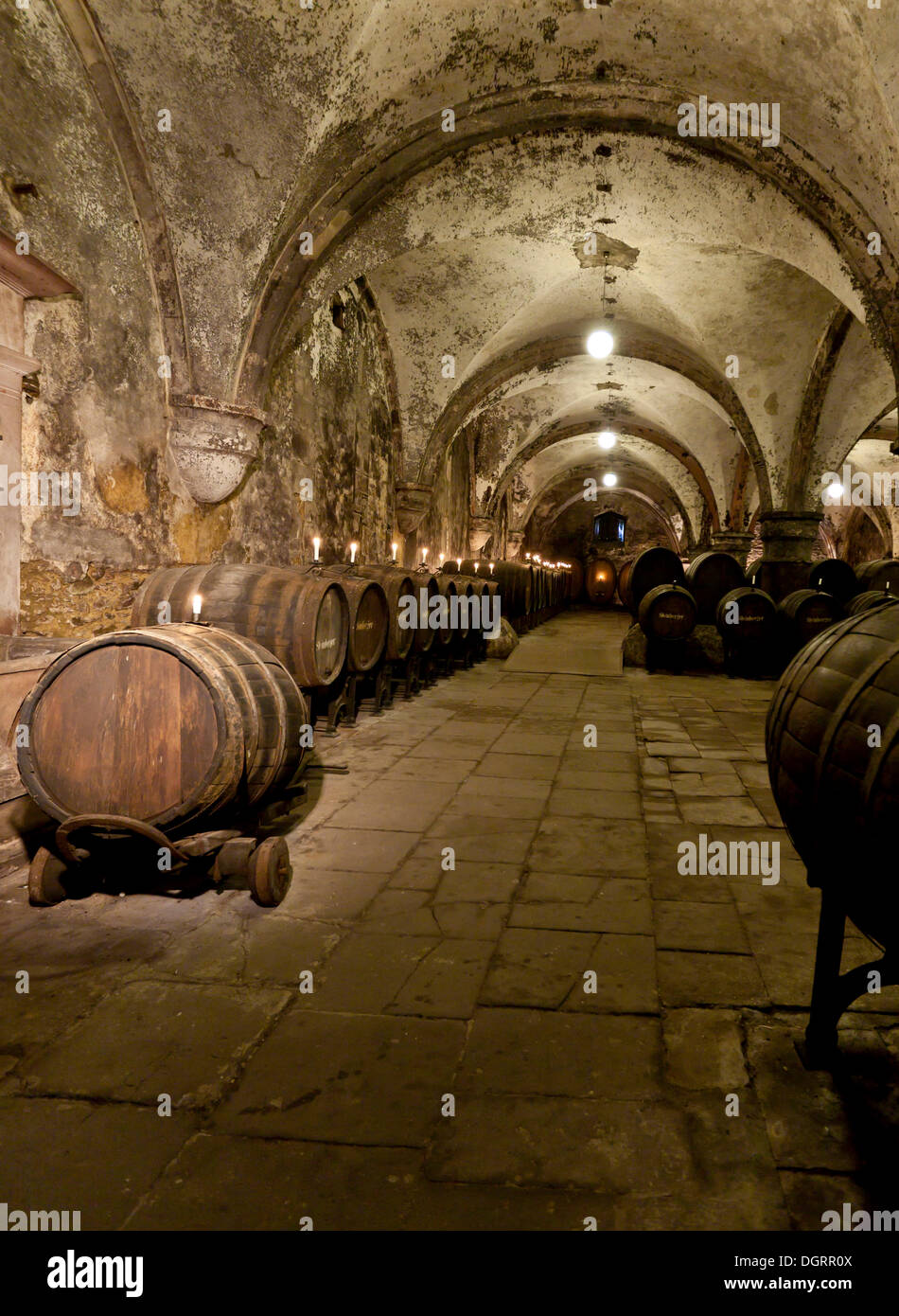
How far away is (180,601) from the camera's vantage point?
4.80 metres

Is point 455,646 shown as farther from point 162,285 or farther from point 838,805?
point 838,805

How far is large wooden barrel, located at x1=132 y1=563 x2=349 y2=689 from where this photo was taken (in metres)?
4.86

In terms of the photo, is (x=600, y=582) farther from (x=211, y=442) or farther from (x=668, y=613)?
(x=211, y=442)

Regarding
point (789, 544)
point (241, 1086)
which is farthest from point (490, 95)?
point (789, 544)

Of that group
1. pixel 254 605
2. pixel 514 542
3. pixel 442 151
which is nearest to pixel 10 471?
pixel 254 605


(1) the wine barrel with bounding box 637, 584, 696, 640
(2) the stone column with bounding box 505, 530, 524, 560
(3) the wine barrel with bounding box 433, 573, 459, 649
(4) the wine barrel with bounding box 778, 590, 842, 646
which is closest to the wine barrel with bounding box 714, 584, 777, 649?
(4) the wine barrel with bounding box 778, 590, 842, 646

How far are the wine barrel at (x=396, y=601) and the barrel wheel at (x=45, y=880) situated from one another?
4.15 m

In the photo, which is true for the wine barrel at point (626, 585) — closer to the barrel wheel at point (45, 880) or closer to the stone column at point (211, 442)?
the stone column at point (211, 442)

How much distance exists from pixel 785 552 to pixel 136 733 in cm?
1134

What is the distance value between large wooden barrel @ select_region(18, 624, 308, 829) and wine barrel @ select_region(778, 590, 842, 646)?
8.79 metres

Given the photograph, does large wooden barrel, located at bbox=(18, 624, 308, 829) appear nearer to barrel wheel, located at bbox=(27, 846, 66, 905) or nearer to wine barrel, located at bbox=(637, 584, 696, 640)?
barrel wheel, located at bbox=(27, 846, 66, 905)

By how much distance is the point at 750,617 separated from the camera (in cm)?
1016

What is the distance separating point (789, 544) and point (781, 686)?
1066 cm

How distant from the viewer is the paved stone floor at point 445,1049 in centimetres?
156
